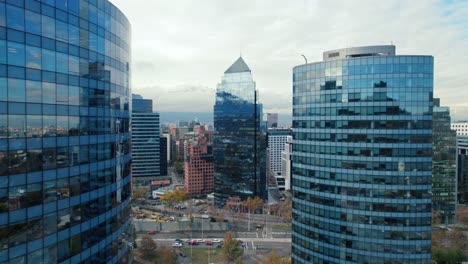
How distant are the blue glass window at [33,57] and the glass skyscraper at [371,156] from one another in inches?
1883

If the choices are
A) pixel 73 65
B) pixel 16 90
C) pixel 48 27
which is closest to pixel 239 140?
pixel 73 65

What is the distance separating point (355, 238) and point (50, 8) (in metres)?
56.9

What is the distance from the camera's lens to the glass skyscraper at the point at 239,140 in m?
151

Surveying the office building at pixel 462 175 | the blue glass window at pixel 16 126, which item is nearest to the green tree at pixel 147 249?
the blue glass window at pixel 16 126

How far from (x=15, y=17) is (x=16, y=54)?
10.1 feet

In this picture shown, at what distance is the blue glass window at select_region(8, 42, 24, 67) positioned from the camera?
28.0 m

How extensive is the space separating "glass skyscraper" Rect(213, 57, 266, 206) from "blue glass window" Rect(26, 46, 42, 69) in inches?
4848

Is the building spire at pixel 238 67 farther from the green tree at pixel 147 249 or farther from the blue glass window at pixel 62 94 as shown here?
the blue glass window at pixel 62 94

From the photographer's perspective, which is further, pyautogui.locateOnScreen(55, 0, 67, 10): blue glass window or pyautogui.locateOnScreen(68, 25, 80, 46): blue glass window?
pyautogui.locateOnScreen(68, 25, 80, 46): blue glass window

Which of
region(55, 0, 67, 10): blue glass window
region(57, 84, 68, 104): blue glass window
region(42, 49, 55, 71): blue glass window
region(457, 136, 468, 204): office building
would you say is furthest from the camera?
region(457, 136, 468, 204): office building

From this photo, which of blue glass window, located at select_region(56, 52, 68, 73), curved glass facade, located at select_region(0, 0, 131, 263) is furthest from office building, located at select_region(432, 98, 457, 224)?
blue glass window, located at select_region(56, 52, 68, 73)

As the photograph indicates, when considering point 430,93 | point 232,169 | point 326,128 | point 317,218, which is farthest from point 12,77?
point 232,169

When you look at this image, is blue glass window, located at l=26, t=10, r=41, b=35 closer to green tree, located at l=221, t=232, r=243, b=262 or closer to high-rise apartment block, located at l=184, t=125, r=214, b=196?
green tree, located at l=221, t=232, r=243, b=262

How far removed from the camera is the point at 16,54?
93.5 feet
